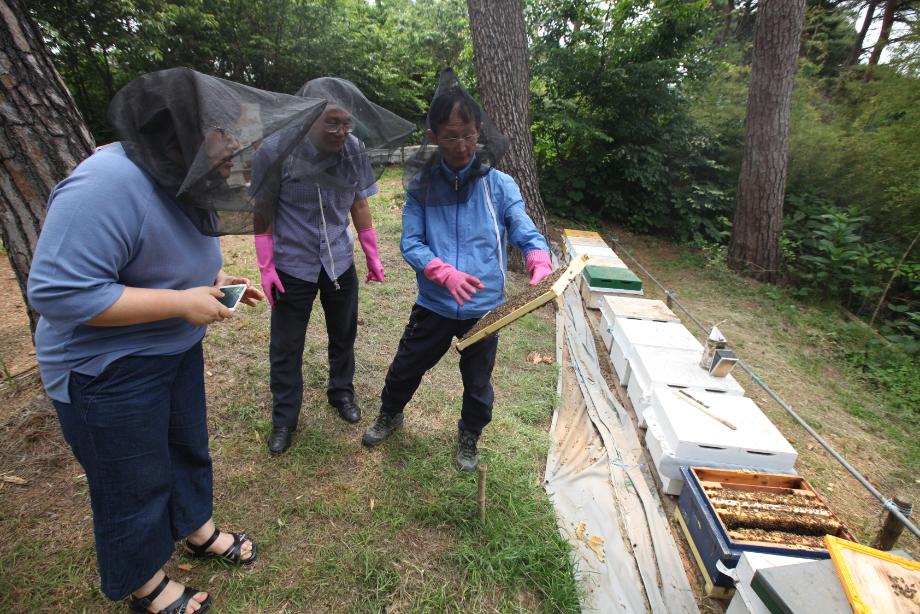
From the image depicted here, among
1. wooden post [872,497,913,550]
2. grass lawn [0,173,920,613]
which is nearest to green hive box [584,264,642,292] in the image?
grass lawn [0,173,920,613]

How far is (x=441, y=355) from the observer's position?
7.52ft

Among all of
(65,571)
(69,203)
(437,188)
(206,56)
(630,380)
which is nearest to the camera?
(69,203)

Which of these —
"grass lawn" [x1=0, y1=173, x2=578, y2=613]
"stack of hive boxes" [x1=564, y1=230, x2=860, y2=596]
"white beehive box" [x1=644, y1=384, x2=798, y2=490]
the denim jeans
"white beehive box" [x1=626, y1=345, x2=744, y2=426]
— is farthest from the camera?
"white beehive box" [x1=626, y1=345, x2=744, y2=426]

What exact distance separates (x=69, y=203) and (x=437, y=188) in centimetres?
132

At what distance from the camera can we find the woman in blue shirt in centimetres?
107

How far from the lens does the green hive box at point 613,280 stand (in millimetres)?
4480

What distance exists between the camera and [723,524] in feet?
6.72

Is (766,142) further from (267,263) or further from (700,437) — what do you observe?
(267,263)

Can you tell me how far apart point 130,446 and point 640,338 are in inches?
129

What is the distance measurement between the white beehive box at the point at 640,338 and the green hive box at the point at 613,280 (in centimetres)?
75

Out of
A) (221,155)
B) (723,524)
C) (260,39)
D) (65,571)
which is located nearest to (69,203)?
(221,155)

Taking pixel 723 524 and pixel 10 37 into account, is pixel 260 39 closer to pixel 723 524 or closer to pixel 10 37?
pixel 10 37

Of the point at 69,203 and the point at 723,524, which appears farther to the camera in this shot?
the point at 723,524

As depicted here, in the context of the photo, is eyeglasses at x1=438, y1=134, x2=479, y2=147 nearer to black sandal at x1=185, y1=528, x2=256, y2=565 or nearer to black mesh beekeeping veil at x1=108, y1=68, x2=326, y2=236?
black mesh beekeeping veil at x1=108, y1=68, x2=326, y2=236
